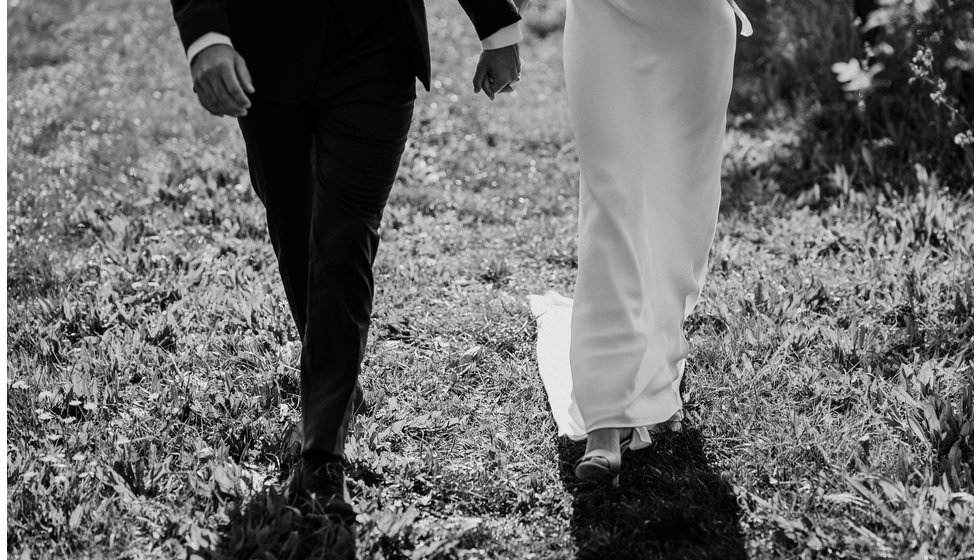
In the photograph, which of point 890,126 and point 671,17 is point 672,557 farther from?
point 890,126

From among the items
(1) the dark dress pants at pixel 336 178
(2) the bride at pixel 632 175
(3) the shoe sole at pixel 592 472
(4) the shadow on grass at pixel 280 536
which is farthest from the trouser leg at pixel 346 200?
(3) the shoe sole at pixel 592 472

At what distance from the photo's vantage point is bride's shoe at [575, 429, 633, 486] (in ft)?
9.59

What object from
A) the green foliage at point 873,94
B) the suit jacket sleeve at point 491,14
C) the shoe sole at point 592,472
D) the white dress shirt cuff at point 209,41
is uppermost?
the white dress shirt cuff at point 209,41

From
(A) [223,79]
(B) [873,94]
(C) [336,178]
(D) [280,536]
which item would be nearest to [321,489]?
(D) [280,536]

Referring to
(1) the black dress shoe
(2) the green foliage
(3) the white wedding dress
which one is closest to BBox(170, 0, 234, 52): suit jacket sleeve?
(3) the white wedding dress

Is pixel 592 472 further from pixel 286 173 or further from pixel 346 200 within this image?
pixel 286 173

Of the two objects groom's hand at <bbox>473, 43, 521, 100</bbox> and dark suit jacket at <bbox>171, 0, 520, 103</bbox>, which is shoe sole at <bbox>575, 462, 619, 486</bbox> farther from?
dark suit jacket at <bbox>171, 0, 520, 103</bbox>

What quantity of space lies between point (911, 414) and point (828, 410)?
0.80ft

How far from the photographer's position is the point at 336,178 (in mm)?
2820

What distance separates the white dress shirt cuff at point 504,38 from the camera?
3.06 m

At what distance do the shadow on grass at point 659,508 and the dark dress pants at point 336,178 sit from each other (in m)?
0.72

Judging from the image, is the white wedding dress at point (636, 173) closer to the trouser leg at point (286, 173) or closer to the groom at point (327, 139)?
the groom at point (327, 139)

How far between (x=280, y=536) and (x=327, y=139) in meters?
1.05

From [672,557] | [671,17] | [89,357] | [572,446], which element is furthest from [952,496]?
[89,357]
